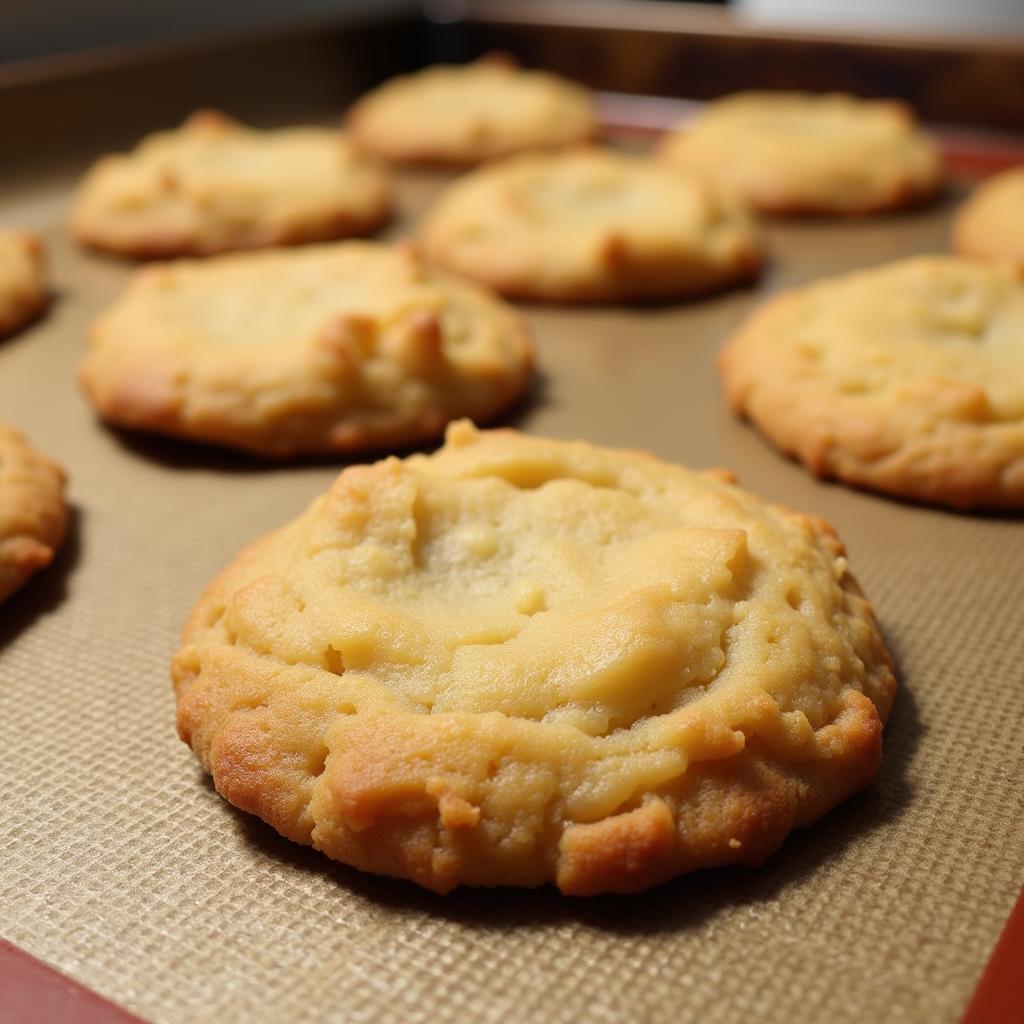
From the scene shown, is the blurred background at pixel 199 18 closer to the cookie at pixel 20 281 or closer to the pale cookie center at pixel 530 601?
the cookie at pixel 20 281

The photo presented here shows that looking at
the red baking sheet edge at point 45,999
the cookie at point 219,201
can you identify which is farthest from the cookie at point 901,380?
the red baking sheet edge at point 45,999

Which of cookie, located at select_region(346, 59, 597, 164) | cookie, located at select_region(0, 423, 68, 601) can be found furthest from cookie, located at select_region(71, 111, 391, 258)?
cookie, located at select_region(0, 423, 68, 601)

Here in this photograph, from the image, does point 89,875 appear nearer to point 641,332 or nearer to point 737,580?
point 737,580

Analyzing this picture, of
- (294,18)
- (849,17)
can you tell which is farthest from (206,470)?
(849,17)

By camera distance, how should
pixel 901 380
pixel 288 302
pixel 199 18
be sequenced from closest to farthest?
pixel 901 380 → pixel 288 302 → pixel 199 18

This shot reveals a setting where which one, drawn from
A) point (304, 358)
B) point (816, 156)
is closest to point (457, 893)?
point (304, 358)

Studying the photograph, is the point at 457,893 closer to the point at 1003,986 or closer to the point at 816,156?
the point at 1003,986
